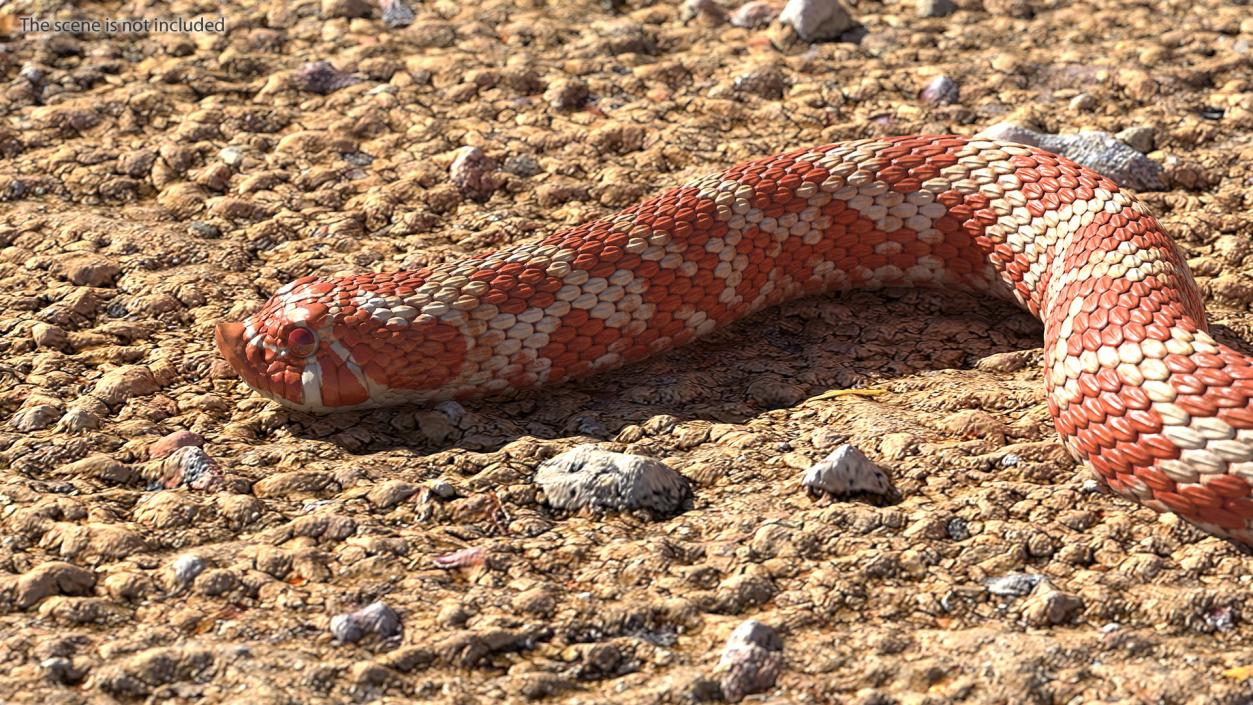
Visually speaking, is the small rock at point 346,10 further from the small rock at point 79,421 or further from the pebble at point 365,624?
the pebble at point 365,624

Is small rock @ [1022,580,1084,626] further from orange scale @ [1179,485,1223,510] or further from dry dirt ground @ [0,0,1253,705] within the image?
orange scale @ [1179,485,1223,510]

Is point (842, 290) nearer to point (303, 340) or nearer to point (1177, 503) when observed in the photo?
point (1177, 503)

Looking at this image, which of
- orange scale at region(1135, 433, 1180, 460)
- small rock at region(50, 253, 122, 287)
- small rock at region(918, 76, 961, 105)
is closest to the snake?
orange scale at region(1135, 433, 1180, 460)

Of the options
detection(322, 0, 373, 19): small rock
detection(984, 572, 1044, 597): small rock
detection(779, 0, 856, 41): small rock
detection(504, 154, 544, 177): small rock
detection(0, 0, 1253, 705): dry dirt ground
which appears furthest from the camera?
detection(322, 0, 373, 19): small rock

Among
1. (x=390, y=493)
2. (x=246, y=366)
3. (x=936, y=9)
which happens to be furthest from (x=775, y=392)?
(x=936, y=9)

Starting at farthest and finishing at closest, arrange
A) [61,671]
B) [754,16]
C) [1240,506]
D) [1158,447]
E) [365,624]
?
[754,16] < [1158,447] < [1240,506] < [365,624] < [61,671]
